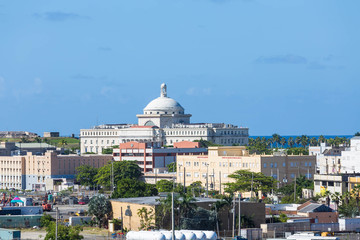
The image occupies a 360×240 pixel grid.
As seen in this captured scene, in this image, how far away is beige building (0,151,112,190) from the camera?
15225 centimetres

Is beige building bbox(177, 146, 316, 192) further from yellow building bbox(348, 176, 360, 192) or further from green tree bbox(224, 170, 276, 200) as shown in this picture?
yellow building bbox(348, 176, 360, 192)

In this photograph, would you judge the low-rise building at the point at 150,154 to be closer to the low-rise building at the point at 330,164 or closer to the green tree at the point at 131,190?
the low-rise building at the point at 330,164

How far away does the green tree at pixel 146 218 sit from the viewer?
221ft

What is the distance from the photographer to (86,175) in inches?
5694

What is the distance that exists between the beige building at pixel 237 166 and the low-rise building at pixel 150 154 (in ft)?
101

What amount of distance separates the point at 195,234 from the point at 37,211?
86.3 feet

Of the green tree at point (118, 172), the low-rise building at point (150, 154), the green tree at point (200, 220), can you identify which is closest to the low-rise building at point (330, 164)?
the green tree at point (118, 172)

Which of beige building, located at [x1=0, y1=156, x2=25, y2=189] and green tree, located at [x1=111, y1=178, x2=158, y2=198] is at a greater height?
beige building, located at [x1=0, y1=156, x2=25, y2=189]

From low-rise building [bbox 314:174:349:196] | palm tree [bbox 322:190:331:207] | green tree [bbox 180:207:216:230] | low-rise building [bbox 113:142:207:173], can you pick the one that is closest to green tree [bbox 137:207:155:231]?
green tree [bbox 180:207:216:230]

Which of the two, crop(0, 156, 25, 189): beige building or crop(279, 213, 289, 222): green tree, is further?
crop(0, 156, 25, 189): beige building

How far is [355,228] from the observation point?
228 ft

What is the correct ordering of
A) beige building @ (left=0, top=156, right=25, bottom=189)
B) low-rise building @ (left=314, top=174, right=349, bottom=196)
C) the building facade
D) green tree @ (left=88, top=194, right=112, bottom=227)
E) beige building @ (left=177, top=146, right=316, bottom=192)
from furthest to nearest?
beige building @ (left=0, top=156, right=25, bottom=189) → beige building @ (left=177, top=146, right=316, bottom=192) → the building facade → low-rise building @ (left=314, top=174, right=349, bottom=196) → green tree @ (left=88, top=194, right=112, bottom=227)

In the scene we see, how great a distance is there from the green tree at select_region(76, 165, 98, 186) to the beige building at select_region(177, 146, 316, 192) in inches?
815

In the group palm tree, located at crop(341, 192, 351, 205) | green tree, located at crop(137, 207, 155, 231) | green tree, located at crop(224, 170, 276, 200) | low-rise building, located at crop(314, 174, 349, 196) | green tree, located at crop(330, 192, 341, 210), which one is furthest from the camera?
green tree, located at crop(224, 170, 276, 200)
